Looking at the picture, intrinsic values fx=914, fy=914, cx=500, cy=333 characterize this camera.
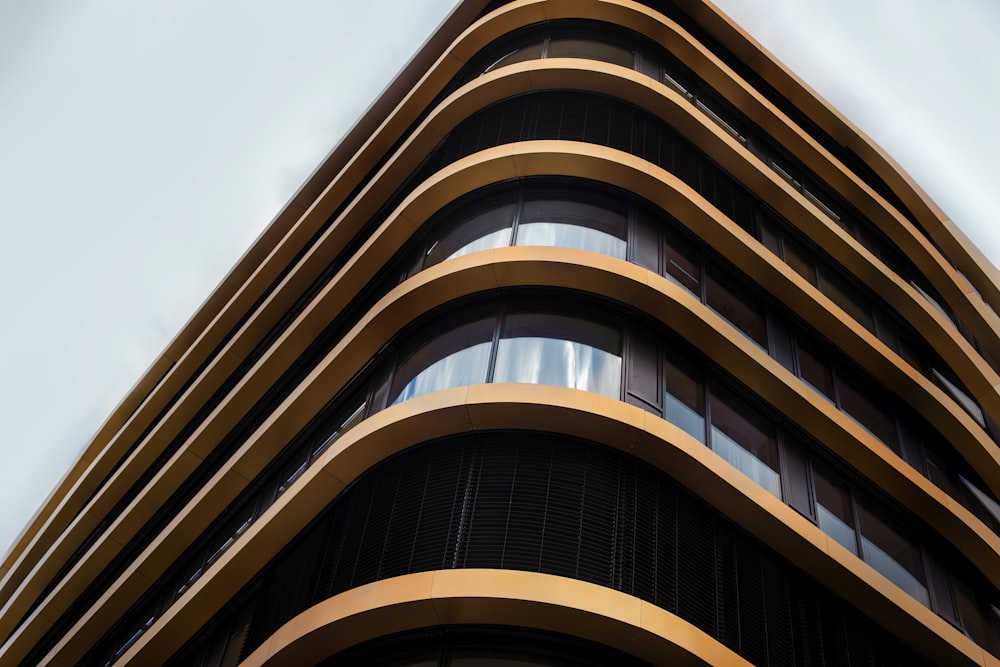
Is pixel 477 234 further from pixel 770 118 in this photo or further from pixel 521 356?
pixel 770 118

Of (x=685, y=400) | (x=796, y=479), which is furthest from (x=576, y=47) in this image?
(x=796, y=479)

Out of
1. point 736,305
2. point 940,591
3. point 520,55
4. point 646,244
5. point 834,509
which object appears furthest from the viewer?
point 520,55

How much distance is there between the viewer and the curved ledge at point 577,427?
12438 millimetres

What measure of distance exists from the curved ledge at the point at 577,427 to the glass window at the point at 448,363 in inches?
24.4

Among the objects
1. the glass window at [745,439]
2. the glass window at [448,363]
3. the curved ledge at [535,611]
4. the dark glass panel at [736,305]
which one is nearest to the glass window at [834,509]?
the glass window at [745,439]

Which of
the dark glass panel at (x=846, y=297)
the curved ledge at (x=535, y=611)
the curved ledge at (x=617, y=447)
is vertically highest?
the dark glass panel at (x=846, y=297)

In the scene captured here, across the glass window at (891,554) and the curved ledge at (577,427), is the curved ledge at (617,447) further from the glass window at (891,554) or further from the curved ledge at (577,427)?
the glass window at (891,554)

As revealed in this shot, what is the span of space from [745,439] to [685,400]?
4.47ft

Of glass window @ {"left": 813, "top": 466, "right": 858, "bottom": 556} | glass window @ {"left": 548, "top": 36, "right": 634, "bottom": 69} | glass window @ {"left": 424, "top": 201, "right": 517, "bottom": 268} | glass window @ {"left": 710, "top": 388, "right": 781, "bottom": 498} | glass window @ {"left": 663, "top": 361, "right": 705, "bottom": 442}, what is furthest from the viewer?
glass window @ {"left": 548, "top": 36, "right": 634, "bottom": 69}

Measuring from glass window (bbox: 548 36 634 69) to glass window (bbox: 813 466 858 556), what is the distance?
32.6ft

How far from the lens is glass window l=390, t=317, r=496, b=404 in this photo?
13.9 metres

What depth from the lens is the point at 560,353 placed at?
13.7m

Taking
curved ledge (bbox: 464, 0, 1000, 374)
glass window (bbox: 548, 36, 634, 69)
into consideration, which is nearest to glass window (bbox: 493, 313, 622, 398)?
glass window (bbox: 548, 36, 634, 69)

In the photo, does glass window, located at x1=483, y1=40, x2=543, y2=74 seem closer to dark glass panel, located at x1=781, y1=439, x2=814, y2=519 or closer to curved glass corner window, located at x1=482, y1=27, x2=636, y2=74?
curved glass corner window, located at x1=482, y1=27, x2=636, y2=74
